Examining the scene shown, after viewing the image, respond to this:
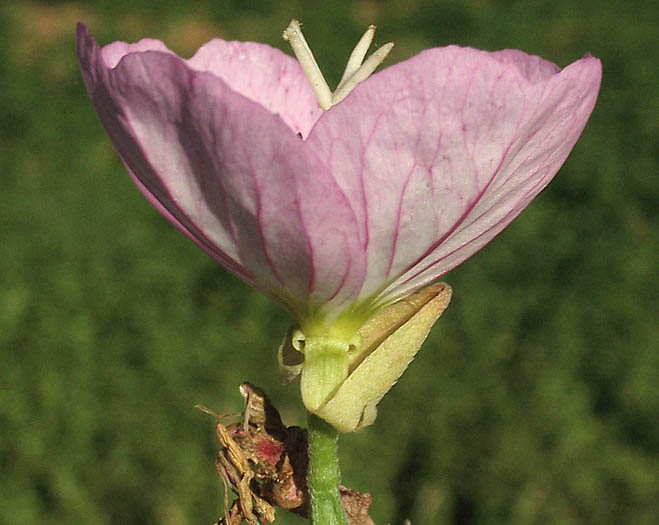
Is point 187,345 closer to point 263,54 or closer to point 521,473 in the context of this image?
point 521,473

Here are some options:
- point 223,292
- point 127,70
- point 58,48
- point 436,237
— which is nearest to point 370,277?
point 436,237

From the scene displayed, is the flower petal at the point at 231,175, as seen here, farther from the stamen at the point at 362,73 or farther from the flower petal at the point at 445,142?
the stamen at the point at 362,73

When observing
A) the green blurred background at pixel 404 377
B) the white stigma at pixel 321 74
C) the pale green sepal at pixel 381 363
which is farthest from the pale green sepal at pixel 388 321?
the green blurred background at pixel 404 377

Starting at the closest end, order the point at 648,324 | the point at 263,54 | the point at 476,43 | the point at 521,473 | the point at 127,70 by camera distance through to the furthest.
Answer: the point at 127,70, the point at 263,54, the point at 521,473, the point at 648,324, the point at 476,43

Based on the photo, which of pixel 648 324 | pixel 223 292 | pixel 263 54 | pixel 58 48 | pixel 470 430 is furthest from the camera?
pixel 58 48

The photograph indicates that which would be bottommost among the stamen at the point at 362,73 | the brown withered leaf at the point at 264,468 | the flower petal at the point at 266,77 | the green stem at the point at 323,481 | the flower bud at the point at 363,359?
the brown withered leaf at the point at 264,468

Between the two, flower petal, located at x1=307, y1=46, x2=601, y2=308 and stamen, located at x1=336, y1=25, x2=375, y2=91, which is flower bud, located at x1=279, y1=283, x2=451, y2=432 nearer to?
flower petal, located at x1=307, y1=46, x2=601, y2=308

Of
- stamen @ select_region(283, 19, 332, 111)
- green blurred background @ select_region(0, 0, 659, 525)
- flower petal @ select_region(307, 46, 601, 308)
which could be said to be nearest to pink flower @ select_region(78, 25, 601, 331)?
flower petal @ select_region(307, 46, 601, 308)

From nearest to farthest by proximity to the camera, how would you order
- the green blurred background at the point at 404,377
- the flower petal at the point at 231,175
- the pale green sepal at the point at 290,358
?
the flower petal at the point at 231,175 < the pale green sepal at the point at 290,358 < the green blurred background at the point at 404,377
